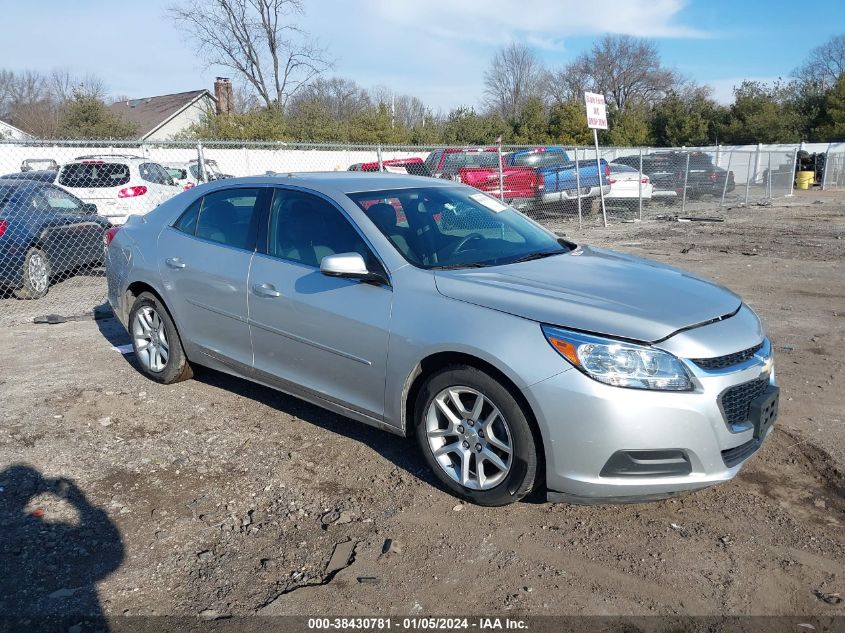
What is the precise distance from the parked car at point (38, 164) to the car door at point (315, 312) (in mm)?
17390

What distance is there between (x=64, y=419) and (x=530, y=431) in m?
3.33

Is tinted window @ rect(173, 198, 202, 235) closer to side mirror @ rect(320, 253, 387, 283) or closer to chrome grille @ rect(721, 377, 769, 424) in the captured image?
side mirror @ rect(320, 253, 387, 283)

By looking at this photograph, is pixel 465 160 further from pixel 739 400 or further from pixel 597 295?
pixel 739 400

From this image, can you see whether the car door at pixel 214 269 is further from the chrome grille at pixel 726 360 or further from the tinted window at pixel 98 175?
the tinted window at pixel 98 175

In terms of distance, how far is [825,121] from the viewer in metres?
44.9

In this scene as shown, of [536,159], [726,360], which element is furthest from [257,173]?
[726,360]

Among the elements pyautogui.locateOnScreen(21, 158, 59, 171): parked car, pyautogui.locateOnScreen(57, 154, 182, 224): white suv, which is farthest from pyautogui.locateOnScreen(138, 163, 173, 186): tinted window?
pyautogui.locateOnScreen(21, 158, 59, 171): parked car

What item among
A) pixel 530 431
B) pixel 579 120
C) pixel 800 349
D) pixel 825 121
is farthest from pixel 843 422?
pixel 825 121

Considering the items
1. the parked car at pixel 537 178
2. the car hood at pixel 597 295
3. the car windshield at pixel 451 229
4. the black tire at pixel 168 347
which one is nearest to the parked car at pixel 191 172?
the parked car at pixel 537 178

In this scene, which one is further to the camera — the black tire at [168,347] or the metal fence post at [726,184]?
the metal fence post at [726,184]

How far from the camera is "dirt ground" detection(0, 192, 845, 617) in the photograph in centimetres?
289

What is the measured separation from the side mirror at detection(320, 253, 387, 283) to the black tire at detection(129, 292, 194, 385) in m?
1.91

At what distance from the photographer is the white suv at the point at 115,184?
12.9 meters

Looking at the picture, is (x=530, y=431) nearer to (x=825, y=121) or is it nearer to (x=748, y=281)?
(x=748, y=281)
